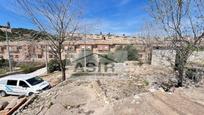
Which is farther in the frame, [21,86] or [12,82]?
[12,82]

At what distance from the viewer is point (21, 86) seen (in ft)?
41.5

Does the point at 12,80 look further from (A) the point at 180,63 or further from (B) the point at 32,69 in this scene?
(B) the point at 32,69

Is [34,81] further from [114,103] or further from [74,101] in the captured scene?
[114,103]

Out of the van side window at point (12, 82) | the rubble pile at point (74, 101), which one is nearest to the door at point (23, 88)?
the van side window at point (12, 82)

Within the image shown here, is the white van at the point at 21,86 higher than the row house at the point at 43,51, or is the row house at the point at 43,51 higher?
the row house at the point at 43,51

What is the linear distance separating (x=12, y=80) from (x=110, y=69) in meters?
10.6

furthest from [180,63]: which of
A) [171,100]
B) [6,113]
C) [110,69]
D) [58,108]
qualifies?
[110,69]

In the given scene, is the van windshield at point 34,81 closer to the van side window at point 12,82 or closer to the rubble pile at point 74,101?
the van side window at point 12,82

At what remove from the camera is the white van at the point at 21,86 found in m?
12.5

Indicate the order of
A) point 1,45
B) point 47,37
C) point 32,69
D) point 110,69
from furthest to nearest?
point 1,45, point 32,69, point 110,69, point 47,37

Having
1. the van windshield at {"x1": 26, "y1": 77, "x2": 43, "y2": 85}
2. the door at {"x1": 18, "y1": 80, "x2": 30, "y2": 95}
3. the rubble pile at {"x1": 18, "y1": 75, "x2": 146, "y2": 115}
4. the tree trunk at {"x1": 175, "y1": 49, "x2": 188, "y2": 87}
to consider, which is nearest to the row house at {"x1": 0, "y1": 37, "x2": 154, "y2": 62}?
the van windshield at {"x1": 26, "y1": 77, "x2": 43, "y2": 85}

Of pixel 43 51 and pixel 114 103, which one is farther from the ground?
pixel 43 51

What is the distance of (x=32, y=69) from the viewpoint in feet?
83.4

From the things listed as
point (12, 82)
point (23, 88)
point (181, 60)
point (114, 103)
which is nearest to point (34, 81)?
point (23, 88)
